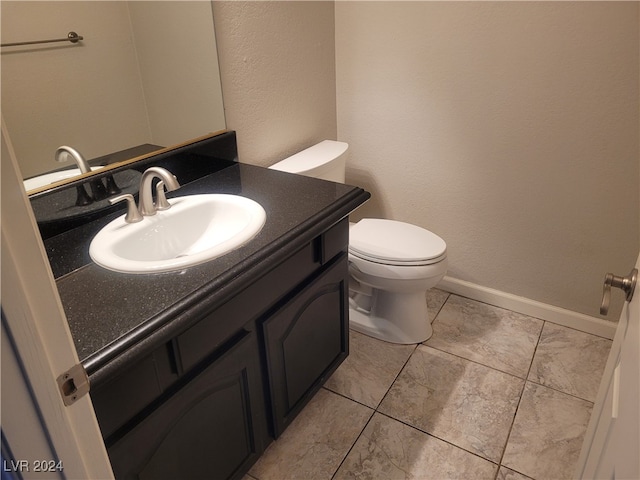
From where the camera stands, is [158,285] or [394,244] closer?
[158,285]

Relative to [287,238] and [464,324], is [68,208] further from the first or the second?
[464,324]

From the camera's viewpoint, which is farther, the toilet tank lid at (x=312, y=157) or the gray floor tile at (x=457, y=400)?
the toilet tank lid at (x=312, y=157)

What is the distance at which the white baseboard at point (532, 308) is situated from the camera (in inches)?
83.3

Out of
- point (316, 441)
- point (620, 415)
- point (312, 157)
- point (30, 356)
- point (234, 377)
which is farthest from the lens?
point (312, 157)

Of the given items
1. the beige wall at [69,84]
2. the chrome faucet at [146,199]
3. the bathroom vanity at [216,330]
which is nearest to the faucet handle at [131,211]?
the chrome faucet at [146,199]

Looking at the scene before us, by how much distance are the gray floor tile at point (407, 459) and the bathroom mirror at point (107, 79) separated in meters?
1.22

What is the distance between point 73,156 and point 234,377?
754 millimetres

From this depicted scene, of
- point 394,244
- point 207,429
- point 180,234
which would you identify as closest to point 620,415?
point 207,429

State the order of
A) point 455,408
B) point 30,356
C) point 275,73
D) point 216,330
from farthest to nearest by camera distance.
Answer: point 275,73 < point 455,408 < point 216,330 < point 30,356

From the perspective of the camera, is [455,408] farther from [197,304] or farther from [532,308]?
[197,304]

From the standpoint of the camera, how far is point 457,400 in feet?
5.97

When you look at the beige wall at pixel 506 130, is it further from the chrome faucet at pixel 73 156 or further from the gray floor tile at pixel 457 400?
the chrome faucet at pixel 73 156

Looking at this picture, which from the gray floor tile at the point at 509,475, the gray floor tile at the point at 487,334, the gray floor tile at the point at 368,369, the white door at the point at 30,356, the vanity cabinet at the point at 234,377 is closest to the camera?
the white door at the point at 30,356

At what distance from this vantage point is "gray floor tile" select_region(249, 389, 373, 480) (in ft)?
5.14
